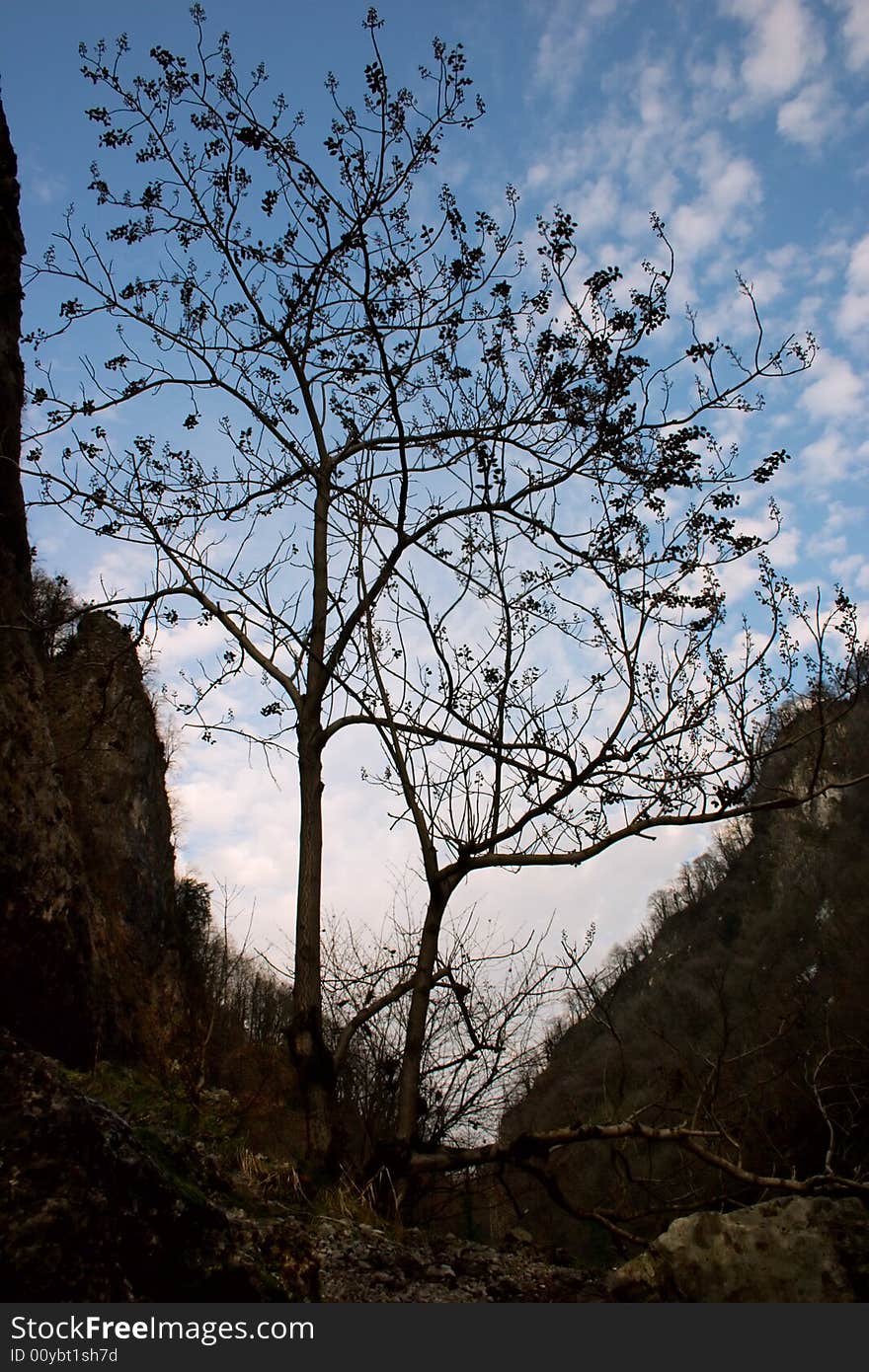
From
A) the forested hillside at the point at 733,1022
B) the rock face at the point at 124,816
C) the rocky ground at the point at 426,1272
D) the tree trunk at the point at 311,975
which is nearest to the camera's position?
the rocky ground at the point at 426,1272

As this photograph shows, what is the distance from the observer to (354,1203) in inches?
198

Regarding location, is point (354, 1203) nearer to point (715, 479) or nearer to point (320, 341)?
point (715, 479)

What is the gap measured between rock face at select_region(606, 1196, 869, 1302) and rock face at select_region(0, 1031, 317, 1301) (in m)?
1.98

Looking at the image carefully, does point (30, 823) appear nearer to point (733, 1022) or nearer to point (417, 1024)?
point (417, 1024)

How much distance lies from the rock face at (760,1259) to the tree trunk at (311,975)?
2373mm

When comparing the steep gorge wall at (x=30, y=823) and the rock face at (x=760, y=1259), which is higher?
the steep gorge wall at (x=30, y=823)

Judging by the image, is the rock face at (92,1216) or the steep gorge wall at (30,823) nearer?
the rock face at (92,1216)

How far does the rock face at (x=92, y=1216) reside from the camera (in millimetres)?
2021

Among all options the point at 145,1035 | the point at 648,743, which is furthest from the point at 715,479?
the point at 145,1035

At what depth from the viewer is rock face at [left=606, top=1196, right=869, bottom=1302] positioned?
359cm

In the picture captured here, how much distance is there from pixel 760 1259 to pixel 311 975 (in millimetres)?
3155

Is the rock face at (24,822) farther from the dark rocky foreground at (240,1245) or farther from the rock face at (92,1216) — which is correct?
the rock face at (92,1216)

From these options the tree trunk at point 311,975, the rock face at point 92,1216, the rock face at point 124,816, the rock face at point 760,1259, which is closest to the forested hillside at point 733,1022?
the rock face at point 760,1259

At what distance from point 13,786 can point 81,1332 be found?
209 inches
